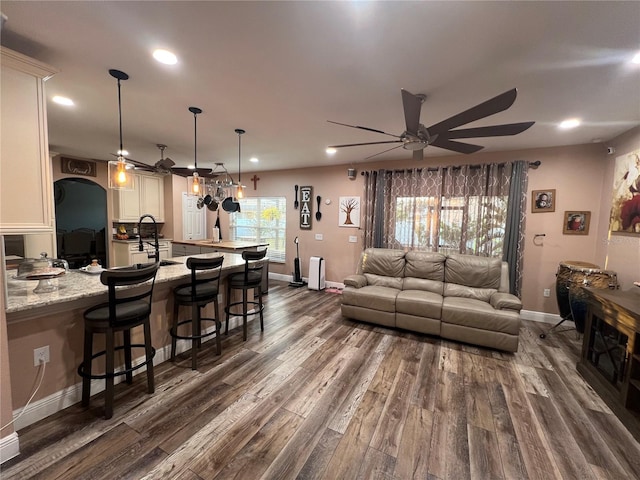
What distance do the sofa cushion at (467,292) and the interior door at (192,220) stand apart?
18.7 feet

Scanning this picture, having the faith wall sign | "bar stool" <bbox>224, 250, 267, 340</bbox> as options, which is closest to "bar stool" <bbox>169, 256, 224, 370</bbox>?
"bar stool" <bbox>224, 250, 267, 340</bbox>

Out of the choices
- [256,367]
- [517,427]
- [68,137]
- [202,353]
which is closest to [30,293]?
[202,353]

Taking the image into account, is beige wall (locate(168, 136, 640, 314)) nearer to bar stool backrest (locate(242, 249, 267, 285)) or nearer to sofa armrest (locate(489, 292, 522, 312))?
sofa armrest (locate(489, 292, 522, 312))

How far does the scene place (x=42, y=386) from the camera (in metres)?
1.89

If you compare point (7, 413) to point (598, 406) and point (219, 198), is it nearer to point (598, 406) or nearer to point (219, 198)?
point (219, 198)

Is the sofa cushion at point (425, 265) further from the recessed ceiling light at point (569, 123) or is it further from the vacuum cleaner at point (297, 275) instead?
the vacuum cleaner at point (297, 275)

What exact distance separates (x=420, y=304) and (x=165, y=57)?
358cm

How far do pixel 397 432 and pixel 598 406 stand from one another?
5.93ft

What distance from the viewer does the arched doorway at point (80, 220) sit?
5.29 meters

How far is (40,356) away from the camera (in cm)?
187

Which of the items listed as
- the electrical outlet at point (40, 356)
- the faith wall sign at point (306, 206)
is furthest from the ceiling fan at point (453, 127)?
the faith wall sign at point (306, 206)

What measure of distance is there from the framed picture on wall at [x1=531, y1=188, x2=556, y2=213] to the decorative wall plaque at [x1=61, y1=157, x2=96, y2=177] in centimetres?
814

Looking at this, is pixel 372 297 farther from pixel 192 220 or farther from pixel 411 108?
pixel 192 220

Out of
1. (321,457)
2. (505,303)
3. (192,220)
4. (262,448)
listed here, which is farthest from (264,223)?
(321,457)
